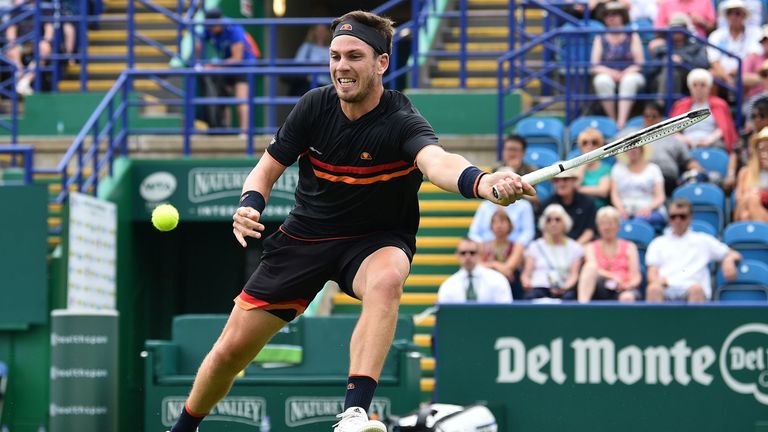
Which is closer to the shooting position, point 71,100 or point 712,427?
point 712,427

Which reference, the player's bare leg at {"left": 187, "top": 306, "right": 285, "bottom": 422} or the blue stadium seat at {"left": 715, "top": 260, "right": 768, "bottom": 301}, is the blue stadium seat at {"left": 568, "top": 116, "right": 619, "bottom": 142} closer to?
the blue stadium seat at {"left": 715, "top": 260, "right": 768, "bottom": 301}

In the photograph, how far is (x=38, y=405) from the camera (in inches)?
546

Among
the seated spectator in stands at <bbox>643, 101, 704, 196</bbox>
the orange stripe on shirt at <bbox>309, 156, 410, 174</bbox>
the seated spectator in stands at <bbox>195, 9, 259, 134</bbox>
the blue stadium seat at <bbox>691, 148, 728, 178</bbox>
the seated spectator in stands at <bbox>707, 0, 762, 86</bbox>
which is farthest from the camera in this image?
the seated spectator in stands at <bbox>195, 9, 259, 134</bbox>

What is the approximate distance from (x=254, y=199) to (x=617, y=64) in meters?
8.52

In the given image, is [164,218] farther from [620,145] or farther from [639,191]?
[639,191]

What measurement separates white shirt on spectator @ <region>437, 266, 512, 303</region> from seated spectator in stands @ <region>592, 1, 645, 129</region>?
3.23 metres

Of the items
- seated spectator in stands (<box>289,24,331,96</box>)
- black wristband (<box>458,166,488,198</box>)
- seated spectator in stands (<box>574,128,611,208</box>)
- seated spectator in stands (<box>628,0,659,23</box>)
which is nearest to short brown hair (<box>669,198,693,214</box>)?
seated spectator in stands (<box>574,128,611,208</box>)

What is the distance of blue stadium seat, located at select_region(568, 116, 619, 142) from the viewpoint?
14.8 m

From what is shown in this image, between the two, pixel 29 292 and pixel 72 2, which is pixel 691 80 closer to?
pixel 29 292

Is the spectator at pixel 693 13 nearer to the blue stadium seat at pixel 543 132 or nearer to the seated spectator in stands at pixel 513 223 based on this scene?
the blue stadium seat at pixel 543 132

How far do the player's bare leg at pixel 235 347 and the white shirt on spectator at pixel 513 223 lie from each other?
5.90 metres

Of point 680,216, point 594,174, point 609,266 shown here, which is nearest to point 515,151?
point 594,174

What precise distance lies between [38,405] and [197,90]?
5.51 metres

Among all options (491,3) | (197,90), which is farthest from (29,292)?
(491,3)
